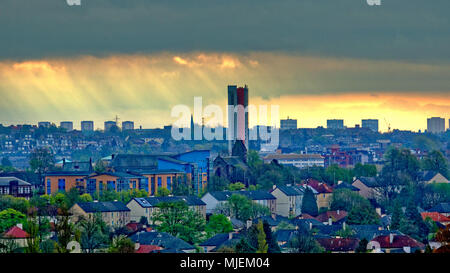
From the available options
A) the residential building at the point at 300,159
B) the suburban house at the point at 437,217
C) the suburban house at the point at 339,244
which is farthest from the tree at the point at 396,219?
the residential building at the point at 300,159

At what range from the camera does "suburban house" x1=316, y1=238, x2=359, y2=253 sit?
30.1 metres

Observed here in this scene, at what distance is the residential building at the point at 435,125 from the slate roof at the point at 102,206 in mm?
87182

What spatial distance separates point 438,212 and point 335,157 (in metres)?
59.1

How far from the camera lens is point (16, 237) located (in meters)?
28.0

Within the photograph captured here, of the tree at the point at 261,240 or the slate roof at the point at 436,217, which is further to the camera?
the slate roof at the point at 436,217

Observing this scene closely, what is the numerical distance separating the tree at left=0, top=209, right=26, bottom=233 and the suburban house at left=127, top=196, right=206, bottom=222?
565 cm

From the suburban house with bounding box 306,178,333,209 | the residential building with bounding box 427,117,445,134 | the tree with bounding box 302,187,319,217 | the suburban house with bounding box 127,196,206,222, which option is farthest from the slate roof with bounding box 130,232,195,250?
the residential building with bounding box 427,117,445,134

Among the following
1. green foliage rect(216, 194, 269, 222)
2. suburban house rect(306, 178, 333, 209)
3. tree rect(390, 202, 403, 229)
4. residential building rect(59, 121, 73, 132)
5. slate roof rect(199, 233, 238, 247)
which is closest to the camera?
slate roof rect(199, 233, 238, 247)

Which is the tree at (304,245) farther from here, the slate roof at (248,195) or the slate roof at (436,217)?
the slate roof at (248,195)

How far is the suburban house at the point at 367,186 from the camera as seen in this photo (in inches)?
2201

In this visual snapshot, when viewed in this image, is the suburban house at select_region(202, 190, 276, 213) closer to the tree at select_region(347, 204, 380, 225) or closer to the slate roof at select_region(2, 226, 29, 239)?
the tree at select_region(347, 204, 380, 225)

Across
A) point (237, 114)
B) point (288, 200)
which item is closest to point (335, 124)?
point (237, 114)
